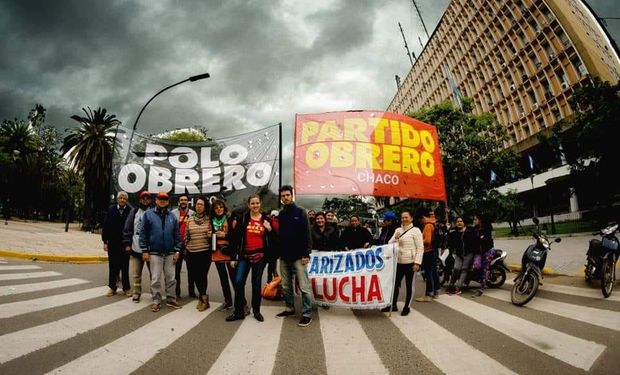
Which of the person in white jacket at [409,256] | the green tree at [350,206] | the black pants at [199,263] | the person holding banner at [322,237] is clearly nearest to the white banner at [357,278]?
the person in white jacket at [409,256]

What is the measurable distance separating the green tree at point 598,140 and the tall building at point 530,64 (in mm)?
7107

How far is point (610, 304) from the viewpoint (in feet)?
17.7

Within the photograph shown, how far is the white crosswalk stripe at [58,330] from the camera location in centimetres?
326

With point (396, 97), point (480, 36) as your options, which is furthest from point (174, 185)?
point (396, 97)

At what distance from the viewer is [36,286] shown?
20.4ft

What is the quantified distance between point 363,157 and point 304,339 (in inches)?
161

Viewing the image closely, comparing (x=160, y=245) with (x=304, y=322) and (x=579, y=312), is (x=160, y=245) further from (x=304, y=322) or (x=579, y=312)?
(x=579, y=312)

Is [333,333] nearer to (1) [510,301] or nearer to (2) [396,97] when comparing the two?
(1) [510,301]

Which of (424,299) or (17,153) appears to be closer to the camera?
(424,299)

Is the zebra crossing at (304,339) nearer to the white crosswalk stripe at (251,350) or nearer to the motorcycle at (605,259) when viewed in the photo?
the white crosswalk stripe at (251,350)

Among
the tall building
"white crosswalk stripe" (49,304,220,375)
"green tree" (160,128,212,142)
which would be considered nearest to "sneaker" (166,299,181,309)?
"white crosswalk stripe" (49,304,220,375)

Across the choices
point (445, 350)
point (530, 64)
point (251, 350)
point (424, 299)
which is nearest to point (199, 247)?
point (251, 350)

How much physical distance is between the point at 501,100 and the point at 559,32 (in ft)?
30.4

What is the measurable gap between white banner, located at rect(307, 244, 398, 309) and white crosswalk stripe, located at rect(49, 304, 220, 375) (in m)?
1.99
